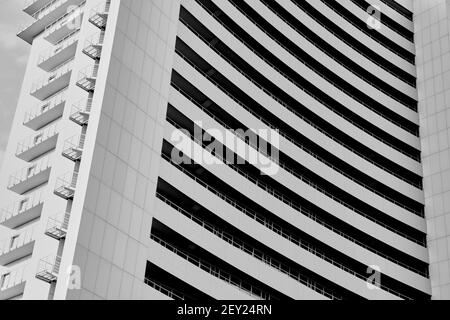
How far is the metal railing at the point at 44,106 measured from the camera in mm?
52809

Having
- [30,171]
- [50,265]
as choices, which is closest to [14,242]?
[30,171]

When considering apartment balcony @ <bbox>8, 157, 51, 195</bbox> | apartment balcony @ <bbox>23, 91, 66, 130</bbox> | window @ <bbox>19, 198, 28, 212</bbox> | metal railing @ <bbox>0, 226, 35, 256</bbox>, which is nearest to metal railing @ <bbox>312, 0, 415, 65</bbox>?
apartment balcony @ <bbox>23, 91, 66, 130</bbox>

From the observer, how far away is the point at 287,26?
66875 mm

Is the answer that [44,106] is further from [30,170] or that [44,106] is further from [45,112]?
[30,170]

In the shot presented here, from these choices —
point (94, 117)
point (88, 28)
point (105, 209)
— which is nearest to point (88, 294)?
point (105, 209)

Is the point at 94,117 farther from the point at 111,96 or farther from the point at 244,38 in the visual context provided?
the point at 244,38

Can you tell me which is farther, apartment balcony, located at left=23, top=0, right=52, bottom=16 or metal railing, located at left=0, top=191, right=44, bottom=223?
apartment balcony, located at left=23, top=0, right=52, bottom=16

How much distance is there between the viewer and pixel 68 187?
146 feet

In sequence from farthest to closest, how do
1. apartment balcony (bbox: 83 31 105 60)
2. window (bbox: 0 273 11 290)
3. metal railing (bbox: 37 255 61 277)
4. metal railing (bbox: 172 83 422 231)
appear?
metal railing (bbox: 172 83 422 231) < apartment balcony (bbox: 83 31 105 60) < window (bbox: 0 273 11 290) < metal railing (bbox: 37 255 61 277)

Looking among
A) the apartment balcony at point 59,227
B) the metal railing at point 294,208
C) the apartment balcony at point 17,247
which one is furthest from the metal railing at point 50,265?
the metal railing at point 294,208

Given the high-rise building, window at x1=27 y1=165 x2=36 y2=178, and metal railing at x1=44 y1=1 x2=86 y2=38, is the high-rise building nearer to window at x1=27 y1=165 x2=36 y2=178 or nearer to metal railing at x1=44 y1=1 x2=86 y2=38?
window at x1=27 y1=165 x2=36 y2=178

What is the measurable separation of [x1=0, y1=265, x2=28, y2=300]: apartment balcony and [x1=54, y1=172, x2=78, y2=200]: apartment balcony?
551 cm

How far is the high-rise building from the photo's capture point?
4550cm

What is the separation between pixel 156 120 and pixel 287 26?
22195 mm
